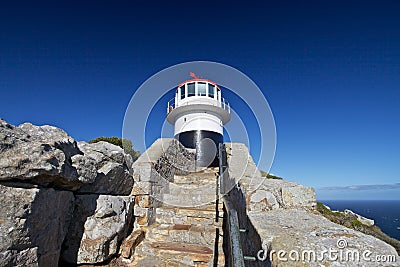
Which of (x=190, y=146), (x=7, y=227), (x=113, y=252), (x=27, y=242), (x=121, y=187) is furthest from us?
(x=190, y=146)

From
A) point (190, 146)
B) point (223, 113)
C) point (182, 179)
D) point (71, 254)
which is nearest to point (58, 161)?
point (71, 254)

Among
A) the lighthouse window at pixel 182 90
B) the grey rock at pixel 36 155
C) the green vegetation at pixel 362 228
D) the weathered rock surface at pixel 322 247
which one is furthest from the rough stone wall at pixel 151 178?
the lighthouse window at pixel 182 90

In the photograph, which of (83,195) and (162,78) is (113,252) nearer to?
(83,195)

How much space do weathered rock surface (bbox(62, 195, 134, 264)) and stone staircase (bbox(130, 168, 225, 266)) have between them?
2.04ft

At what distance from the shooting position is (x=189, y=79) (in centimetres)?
1530

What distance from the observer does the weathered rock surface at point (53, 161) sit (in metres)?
2.24

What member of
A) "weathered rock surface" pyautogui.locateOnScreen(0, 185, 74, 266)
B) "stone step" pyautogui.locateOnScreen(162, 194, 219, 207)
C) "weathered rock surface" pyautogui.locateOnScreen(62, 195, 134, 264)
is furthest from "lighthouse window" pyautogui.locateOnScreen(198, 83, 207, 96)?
"weathered rock surface" pyautogui.locateOnScreen(0, 185, 74, 266)

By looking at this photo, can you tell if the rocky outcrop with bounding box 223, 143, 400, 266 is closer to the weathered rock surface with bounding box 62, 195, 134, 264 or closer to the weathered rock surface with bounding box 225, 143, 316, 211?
the weathered rock surface with bounding box 225, 143, 316, 211

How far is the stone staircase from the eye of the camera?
12.3 ft

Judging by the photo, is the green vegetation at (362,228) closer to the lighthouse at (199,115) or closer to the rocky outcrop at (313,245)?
the rocky outcrop at (313,245)

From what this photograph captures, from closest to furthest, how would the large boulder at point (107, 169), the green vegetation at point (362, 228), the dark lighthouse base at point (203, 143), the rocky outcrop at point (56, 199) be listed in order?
the green vegetation at point (362, 228) → the rocky outcrop at point (56, 199) → the large boulder at point (107, 169) → the dark lighthouse base at point (203, 143)

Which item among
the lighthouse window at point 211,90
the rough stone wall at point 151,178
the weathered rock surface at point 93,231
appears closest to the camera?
the weathered rock surface at point 93,231

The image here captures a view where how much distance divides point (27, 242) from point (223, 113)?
13587 mm

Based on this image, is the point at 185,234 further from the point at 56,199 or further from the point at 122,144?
the point at 122,144
